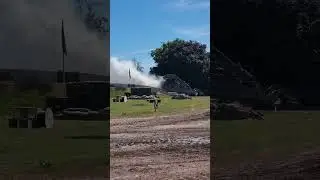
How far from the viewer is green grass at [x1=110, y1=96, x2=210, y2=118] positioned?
986 cm

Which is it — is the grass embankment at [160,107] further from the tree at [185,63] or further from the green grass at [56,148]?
the green grass at [56,148]

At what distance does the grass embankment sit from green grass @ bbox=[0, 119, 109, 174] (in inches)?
141

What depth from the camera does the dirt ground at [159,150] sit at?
19.6ft

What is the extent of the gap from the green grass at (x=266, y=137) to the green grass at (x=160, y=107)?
3733 millimetres

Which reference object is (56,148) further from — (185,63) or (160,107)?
A: (185,63)

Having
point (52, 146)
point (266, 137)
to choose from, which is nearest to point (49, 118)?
point (52, 146)

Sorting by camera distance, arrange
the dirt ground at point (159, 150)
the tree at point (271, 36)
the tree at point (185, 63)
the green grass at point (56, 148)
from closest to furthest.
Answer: the green grass at point (56, 148) < the tree at point (271, 36) < the dirt ground at point (159, 150) < the tree at point (185, 63)

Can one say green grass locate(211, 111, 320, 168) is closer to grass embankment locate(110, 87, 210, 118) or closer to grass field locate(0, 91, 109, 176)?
grass field locate(0, 91, 109, 176)

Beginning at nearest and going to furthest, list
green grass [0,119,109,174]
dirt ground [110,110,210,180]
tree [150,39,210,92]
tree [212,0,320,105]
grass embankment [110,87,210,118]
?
1. green grass [0,119,109,174]
2. tree [212,0,320,105]
3. dirt ground [110,110,210,180]
4. tree [150,39,210,92]
5. grass embankment [110,87,210,118]

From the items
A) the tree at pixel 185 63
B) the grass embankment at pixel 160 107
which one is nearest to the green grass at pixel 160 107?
the grass embankment at pixel 160 107

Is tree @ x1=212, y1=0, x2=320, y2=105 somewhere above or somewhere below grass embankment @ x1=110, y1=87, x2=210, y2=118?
above

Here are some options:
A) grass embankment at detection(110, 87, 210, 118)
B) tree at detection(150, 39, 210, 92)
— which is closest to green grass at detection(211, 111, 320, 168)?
tree at detection(150, 39, 210, 92)

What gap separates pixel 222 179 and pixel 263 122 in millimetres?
934

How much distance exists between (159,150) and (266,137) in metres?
1.89
